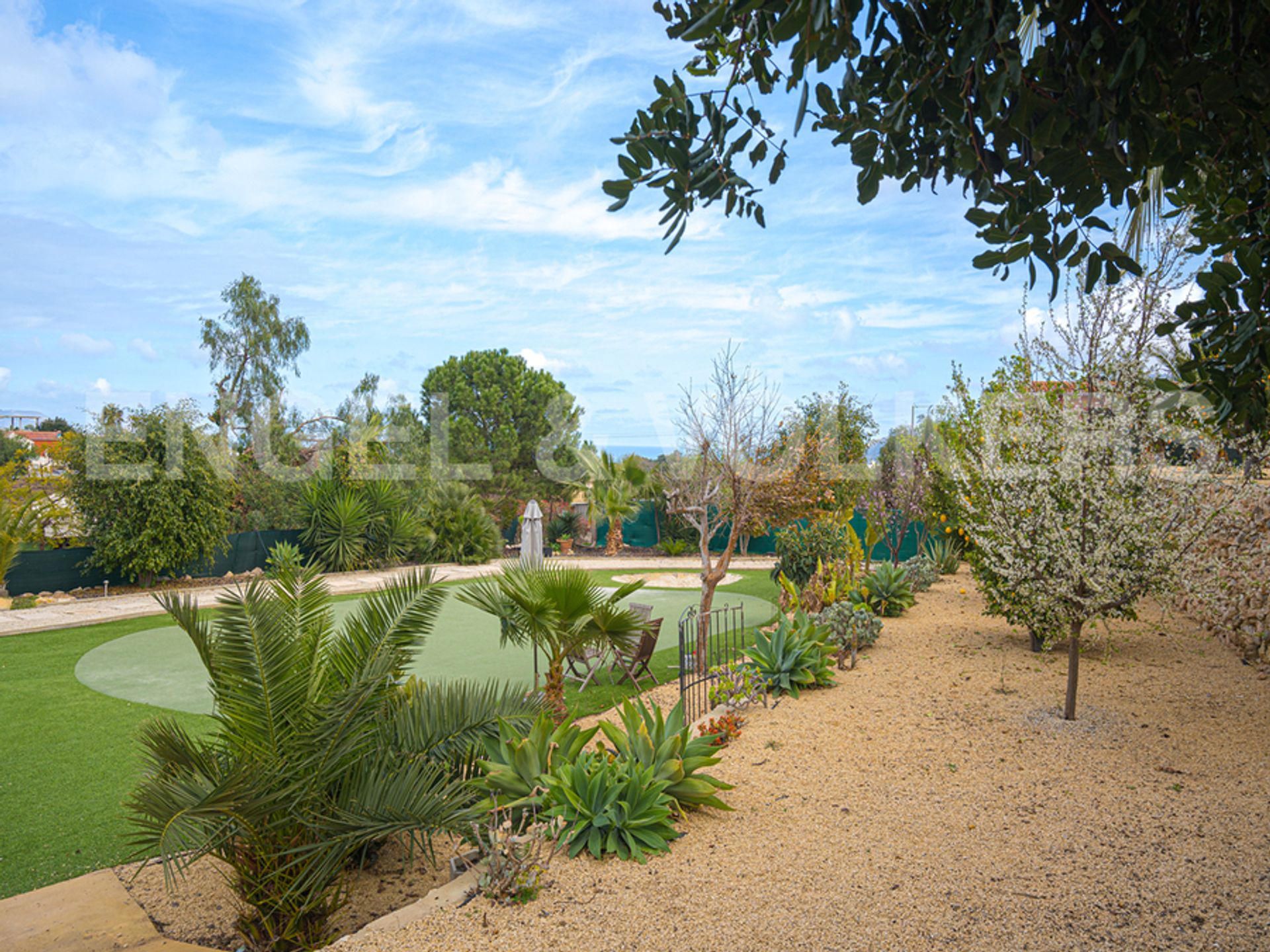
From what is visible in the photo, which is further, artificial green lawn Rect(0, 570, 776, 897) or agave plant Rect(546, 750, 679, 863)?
artificial green lawn Rect(0, 570, 776, 897)

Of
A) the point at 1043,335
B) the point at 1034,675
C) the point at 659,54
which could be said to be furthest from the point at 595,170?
the point at 1034,675

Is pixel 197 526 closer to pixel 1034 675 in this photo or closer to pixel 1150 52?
pixel 1034 675

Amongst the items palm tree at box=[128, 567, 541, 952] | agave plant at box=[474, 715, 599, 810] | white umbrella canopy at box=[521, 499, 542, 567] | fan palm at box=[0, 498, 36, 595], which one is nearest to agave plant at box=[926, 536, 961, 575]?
white umbrella canopy at box=[521, 499, 542, 567]

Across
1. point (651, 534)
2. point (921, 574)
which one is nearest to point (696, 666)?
point (921, 574)

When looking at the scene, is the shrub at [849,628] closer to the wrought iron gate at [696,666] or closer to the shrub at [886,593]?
the wrought iron gate at [696,666]

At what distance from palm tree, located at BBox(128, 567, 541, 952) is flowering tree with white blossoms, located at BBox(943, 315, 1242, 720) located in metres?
4.51

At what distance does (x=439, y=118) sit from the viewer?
34.4 ft

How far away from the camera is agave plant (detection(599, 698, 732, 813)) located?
4.11m

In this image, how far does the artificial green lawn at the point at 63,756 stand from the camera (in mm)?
4441

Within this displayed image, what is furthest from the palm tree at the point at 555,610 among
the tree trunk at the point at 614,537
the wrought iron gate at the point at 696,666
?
the tree trunk at the point at 614,537

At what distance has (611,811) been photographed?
3.75 metres

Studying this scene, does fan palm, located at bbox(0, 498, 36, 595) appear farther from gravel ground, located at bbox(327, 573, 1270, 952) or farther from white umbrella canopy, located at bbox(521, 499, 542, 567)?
gravel ground, located at bbox(327, 573, 1270, 952)

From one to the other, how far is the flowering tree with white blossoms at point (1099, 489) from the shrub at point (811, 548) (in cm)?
564

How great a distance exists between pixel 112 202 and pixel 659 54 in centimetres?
2274
